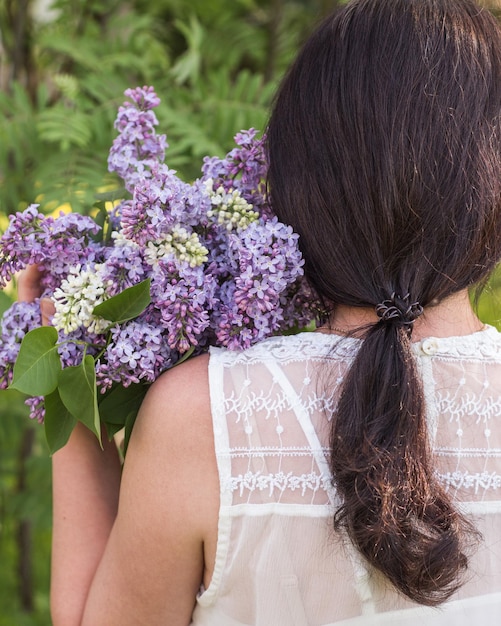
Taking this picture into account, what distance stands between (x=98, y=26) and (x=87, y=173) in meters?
0.79

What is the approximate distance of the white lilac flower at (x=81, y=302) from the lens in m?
1.19

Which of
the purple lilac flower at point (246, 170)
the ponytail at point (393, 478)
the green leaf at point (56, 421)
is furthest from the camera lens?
the purple lilac flower at point (246, 170)

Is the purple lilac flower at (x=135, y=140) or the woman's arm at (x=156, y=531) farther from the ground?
the purple lilac flower at (x=135, y=140)

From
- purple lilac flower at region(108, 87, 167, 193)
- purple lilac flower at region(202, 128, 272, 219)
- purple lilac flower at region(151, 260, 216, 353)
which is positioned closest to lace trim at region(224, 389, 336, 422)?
purple lilac flower at region(151, 260, 216, 353)

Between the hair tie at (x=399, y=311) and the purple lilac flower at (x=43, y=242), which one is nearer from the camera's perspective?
the hair tie at (x=399, y=311)

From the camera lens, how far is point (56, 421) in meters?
1.22

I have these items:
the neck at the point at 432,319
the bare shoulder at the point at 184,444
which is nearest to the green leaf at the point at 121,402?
the bare shoulder at the point at 184,444

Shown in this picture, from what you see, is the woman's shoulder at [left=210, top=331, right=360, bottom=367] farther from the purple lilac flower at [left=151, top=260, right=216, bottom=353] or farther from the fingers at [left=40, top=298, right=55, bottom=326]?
the fingers at [left=40, top=298, right=55, bottom=326]

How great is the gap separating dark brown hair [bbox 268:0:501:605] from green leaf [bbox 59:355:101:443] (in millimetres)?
358

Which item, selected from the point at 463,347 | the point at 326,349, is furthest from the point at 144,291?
the point at 463,347

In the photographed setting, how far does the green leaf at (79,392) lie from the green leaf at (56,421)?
54 mm

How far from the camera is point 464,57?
119cm

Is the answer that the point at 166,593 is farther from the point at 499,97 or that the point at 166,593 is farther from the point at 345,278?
the point at 499,97

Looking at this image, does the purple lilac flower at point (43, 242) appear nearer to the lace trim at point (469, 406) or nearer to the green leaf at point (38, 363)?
the green leaf at point (38, 363)
